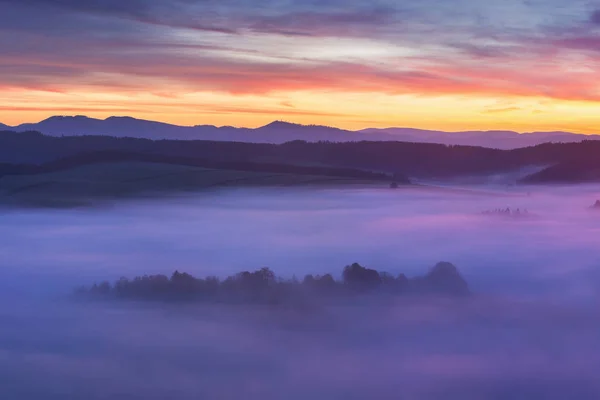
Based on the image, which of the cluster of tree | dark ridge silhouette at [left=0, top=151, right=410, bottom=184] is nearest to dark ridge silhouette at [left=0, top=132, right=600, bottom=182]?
dark ridge silhouette at [left=0, top=151, right=410, bottom=184]

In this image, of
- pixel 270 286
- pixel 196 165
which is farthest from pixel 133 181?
pixel 270 286

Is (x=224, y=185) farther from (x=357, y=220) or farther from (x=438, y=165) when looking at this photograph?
(x=438, y=165)

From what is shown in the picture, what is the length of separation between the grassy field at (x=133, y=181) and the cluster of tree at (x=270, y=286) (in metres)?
47.0

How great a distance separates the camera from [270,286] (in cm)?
7588

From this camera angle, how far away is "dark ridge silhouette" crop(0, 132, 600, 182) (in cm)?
14112

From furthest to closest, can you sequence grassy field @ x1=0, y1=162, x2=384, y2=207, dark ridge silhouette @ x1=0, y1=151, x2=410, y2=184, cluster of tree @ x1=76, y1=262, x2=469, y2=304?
dark ridge silhouette @ x1=0, y1=151, x2=410, y2=184
grassy field @ x1=0, y1=162, x2=384, y2=207
cluster of tree @ x1=76, y1=262, x2=469, y2=304

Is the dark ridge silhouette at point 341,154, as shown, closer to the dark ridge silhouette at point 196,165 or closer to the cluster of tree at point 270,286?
the dark ridge silhouette at point 196,165

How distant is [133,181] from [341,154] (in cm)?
3716

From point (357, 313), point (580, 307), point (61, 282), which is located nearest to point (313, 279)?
point (357, 313)

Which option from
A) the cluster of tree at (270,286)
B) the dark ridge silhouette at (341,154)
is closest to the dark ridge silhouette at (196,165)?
the dark ridge silhouette at (341,154)

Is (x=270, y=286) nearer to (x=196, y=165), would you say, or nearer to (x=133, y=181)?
(x=133, y=181)

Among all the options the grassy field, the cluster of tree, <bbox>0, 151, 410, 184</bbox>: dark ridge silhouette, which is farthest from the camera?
<bbox>0, 151, 410, 184</bbox>: dark ridge silhouette

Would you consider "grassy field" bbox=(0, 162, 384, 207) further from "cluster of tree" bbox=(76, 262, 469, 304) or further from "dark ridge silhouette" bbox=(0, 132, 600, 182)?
"cluster of tree" bbox=(76, 262, 469, 304)

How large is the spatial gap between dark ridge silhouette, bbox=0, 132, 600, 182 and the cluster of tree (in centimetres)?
5922
